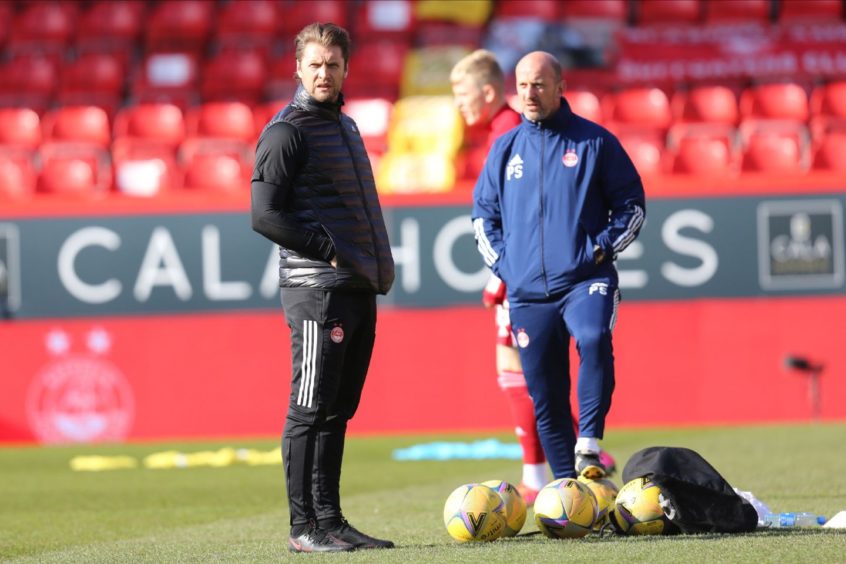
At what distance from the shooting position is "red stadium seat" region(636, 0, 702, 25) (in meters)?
17.2

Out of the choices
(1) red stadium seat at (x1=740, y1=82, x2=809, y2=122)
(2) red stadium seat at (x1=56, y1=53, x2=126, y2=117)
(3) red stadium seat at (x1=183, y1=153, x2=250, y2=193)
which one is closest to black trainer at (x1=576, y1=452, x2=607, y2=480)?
(3) red stadium seat at (x1=183, y1=153, x2=250, y2=193)

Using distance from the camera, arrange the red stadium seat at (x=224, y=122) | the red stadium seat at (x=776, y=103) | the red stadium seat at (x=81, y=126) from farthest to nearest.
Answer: the red stadium seat at (x=81, y=126) < the red stadium seat at (x=224, y=122) < the red stadium seat at (x=776, y=103)

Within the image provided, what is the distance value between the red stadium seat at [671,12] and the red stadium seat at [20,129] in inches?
270

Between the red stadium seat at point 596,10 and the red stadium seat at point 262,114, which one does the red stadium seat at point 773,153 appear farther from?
the red stadium seat at point 262,114

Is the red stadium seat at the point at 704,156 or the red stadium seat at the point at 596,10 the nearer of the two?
the red stadium seat at the point at 704,156

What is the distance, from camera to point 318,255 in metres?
5.63

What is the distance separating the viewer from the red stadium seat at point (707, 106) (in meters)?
15.5

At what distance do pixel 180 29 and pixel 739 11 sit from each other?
6.43 m

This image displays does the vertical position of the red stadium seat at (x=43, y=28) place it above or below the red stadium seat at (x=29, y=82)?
above

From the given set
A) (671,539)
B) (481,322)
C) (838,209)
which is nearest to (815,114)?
(838,209)

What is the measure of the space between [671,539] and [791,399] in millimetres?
7392

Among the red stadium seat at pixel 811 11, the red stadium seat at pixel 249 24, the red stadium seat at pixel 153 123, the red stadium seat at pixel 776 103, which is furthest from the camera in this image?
the red stadium seat at pixel 249 24

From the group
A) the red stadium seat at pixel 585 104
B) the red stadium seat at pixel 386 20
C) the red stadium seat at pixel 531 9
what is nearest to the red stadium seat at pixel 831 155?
the red stadium seat at pixel 585 104

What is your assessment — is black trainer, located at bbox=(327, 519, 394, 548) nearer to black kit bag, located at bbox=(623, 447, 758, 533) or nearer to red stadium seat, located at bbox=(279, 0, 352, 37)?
black kit bag, located at bbox=(623, 447, 758, 533)
